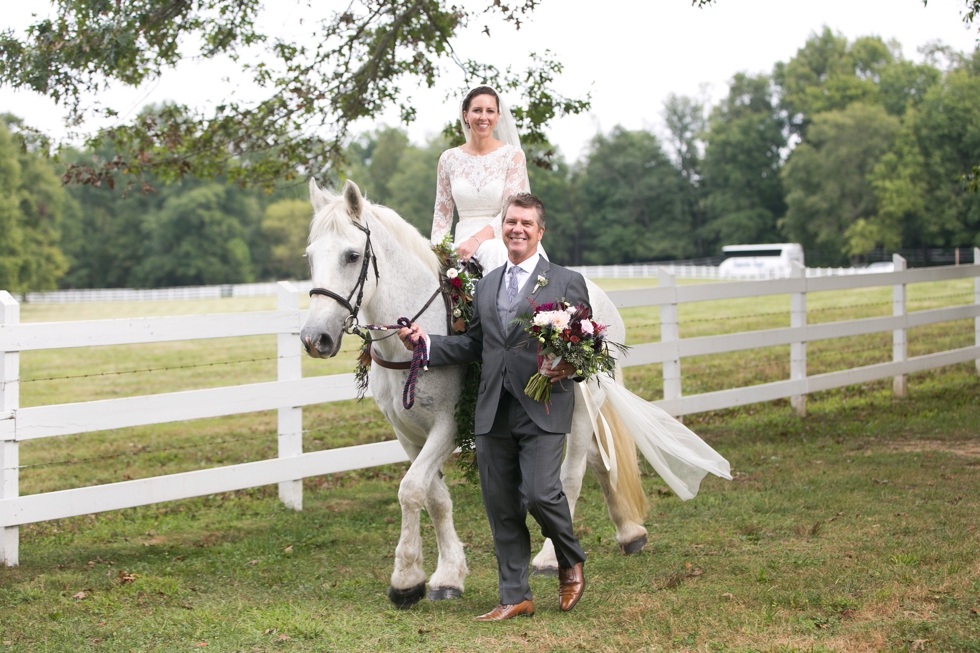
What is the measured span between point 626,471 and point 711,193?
245 feet

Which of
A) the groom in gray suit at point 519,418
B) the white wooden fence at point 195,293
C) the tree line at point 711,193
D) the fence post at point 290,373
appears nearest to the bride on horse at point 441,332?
the groom in gray suit at point 519,418

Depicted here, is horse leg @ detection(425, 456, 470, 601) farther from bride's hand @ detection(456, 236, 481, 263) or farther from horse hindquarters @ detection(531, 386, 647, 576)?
bride's hand @ detection(456, 236, 481, 263)

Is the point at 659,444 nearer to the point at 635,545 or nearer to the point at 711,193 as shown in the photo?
the point at 635,545

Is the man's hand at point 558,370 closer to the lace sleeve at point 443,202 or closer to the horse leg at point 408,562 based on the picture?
the horse leg at point 408,562

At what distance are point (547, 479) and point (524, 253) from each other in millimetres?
1103

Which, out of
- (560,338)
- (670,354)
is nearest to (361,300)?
(560,338)

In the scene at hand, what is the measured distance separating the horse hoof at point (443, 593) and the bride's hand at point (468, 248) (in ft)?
6.05

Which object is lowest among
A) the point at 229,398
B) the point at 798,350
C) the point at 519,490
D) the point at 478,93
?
the point at 519,490

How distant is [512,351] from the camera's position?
439 centimetres

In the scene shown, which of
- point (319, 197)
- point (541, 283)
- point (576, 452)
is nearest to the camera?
point (541, 283)

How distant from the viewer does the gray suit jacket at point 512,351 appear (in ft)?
14.4

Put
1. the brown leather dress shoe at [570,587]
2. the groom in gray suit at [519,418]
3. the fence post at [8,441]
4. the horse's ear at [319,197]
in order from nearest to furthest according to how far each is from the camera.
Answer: the groom in gray suit at [519,418] < the brown leather dress shoe at [570,587] < the horse's ear at [319,197] < the fence post at [8,441]

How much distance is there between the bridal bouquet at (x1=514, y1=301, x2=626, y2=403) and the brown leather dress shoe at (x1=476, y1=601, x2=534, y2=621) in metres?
1.02

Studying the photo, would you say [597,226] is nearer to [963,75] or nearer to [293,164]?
[963,75]
